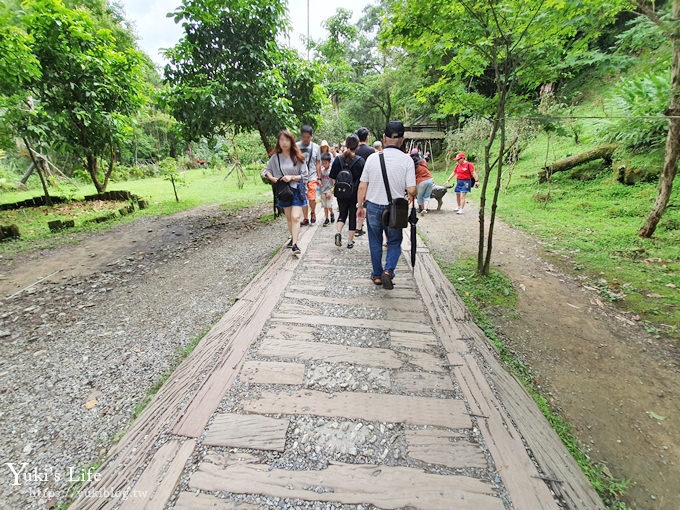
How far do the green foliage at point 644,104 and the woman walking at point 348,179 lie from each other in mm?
3710

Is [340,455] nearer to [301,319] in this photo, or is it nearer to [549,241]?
[301,319]

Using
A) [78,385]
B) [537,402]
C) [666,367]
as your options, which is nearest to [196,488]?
[78,385]

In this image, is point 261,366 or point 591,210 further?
point 591,210

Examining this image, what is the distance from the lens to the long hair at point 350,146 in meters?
5.15

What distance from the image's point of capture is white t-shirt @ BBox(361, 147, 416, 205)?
342 cm

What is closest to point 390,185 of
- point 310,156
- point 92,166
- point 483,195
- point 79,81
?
point 483,195

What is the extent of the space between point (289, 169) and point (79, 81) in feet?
31.1

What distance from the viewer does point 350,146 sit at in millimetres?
5188

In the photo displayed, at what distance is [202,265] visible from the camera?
5.23 m

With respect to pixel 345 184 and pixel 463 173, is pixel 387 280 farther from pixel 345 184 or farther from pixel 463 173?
pixel 463 173

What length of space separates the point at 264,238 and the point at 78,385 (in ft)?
14.8

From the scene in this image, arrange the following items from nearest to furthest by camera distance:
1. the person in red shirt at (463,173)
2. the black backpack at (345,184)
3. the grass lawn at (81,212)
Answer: the black backpack at (345,184) → the grass lawn at (81,212) → the person in red shirt at (463,173)

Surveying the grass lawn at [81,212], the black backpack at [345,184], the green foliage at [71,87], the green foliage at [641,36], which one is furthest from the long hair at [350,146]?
the green foliage at [71,87]

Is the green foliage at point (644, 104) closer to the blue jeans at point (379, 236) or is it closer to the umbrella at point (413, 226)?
the umbrella at point (413, 226)
